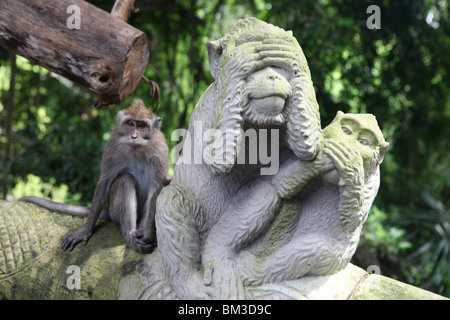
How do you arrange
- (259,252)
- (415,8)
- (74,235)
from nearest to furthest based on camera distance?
(259,252) → (74,235) → (415,8)

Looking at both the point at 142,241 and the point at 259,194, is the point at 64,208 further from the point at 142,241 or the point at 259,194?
the point at 259,194

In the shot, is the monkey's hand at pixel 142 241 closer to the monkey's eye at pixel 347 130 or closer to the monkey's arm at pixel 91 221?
the monkey's arm at pixel 91 221

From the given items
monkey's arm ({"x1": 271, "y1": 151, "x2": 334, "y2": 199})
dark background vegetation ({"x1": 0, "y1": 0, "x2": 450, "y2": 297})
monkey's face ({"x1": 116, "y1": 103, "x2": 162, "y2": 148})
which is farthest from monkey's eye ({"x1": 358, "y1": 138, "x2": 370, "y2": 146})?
dark background vegetation ({"x1": 0, "y1": 0, "x2": 450, "y2": 297})

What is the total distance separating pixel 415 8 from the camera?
507 cm

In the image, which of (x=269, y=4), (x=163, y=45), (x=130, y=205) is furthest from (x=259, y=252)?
(x=163, y=45)

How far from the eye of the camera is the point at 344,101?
452cm

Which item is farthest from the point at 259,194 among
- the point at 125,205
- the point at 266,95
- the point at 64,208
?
the point at 64,208

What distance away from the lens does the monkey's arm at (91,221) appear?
2811 millimetres

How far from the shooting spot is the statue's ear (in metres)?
2.31

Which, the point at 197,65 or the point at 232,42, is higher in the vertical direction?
the point at 197,65

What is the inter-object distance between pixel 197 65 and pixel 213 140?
3834 millimetres

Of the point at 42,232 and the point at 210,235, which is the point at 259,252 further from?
the point at 42,232

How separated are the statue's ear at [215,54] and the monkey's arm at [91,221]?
1.12 metres
